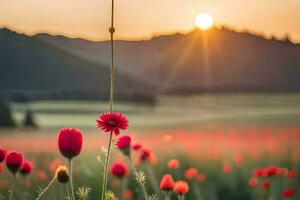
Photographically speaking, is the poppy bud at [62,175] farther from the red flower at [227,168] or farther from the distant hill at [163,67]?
the distant hill at [163,67]

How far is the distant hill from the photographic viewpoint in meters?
5.24

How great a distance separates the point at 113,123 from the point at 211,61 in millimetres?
4411

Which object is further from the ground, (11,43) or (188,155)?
(11,43)

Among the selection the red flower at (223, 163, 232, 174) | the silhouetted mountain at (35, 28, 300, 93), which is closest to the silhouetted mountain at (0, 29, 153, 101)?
the silhouetted mountain at (35, 28, 300, 93)

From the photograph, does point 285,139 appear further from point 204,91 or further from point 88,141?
point 204,91

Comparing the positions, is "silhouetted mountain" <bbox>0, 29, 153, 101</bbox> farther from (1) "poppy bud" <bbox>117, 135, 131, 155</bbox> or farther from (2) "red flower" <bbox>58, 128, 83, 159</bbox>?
(2) "red flower" <bbox>58, 128, 83, 159</bbox>

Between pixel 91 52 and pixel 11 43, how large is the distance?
1.02 m

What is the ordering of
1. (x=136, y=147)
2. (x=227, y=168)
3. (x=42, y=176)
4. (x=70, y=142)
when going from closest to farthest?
(x=70, y=142) → (x=136, y=147) → (x=42, y=176) → (x=227, y=168)

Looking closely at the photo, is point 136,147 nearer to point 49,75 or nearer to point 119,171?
point 119,171

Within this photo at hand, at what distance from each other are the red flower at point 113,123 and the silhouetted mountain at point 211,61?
9.70 feet

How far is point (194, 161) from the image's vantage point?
12.4ft

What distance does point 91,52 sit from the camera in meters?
4.57

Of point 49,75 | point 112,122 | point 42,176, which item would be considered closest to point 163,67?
point 49,75

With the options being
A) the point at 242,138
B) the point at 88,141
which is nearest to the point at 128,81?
the point at 242,138
